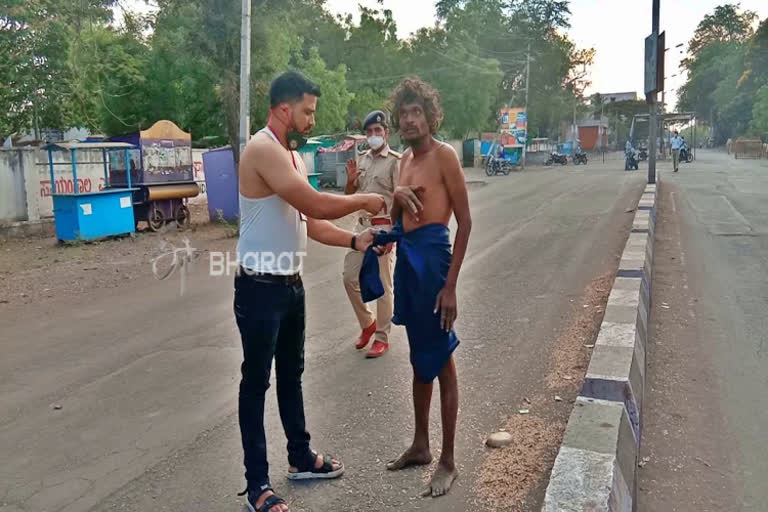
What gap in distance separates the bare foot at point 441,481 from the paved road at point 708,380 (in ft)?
2.92

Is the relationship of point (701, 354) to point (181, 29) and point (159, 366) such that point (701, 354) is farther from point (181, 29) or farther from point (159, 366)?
point (181, 29)

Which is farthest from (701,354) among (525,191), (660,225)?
(525,191)

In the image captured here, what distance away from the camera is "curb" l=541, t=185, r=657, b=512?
2.61 metres

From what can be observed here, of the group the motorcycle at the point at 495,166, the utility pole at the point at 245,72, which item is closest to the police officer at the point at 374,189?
the utility pole at the point at 245,72

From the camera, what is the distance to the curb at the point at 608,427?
261cm

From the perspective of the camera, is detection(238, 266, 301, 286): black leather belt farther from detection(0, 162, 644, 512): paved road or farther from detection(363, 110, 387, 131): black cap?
detection(363, 110, 387, 131): black cap

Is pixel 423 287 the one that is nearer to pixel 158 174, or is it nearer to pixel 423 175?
pixel 423 175

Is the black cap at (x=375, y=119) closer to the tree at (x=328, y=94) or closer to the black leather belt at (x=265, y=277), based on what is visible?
the black leather belt at (x=265, y=277)

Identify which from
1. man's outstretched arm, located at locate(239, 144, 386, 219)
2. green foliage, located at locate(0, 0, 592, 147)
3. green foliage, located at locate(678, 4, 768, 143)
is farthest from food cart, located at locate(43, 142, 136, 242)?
green foliage, located at locate(678, 4, 768, 143)

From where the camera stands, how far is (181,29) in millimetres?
14523

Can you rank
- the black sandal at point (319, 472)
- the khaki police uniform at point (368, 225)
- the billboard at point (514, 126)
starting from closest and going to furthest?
1. the black sandal at point (319, 472)
2. the khaki police uniform at point (368, 225)
3. the billboard at point (514, 126)

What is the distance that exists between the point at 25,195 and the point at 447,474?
43.0 ft

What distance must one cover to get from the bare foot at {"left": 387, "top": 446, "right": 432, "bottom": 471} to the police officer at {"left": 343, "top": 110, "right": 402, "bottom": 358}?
172 cm

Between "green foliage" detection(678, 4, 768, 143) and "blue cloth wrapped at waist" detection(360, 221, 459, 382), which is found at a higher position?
"green foliage" detection(678, 4, 768, 143)
